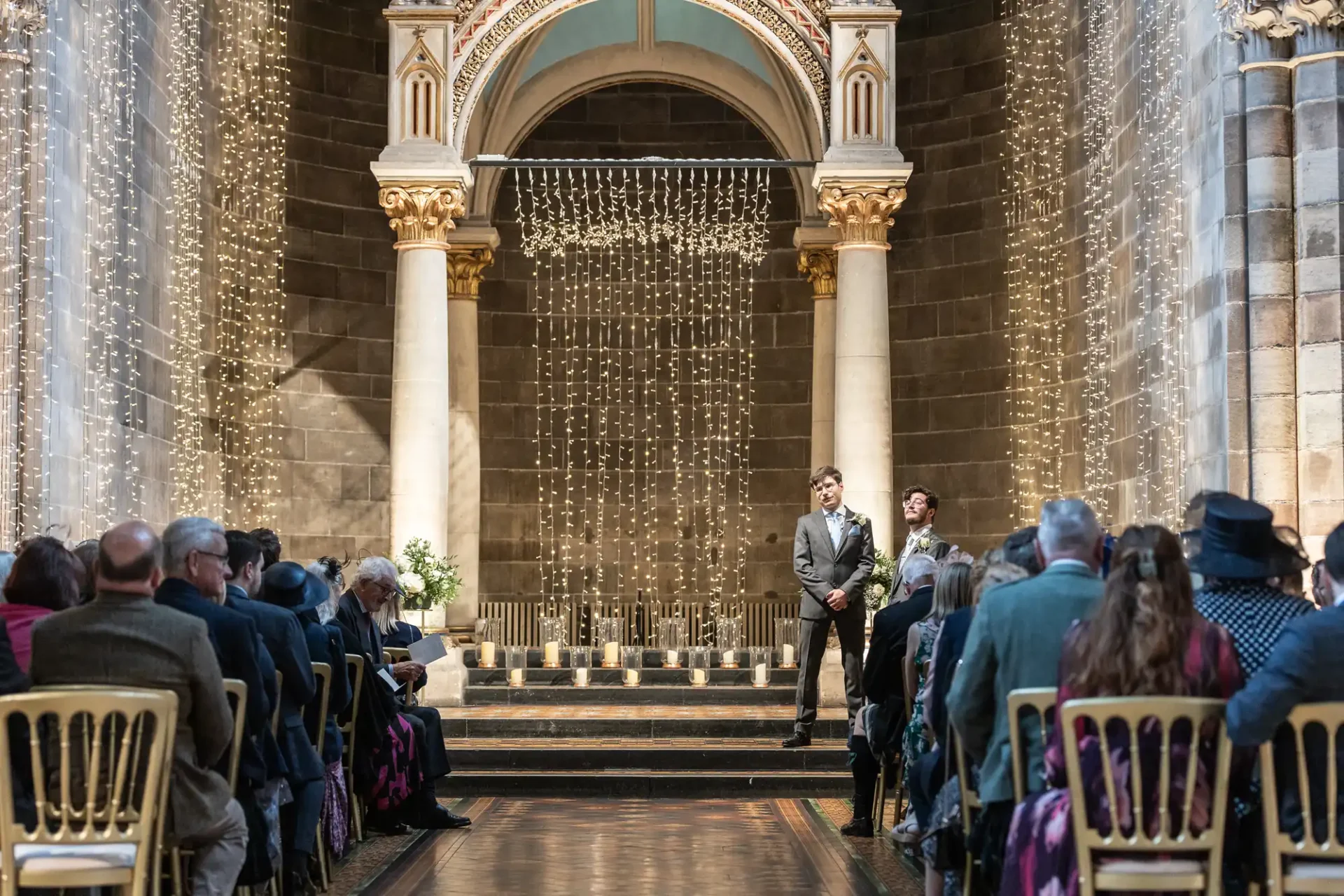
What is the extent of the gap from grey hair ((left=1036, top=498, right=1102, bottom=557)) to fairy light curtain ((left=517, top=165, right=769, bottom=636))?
1329 cm

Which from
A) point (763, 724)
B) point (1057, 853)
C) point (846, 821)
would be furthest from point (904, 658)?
point (763, 724)

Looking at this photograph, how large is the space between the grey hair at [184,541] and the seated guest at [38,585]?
1.00 feet

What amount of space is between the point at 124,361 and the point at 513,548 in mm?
6209

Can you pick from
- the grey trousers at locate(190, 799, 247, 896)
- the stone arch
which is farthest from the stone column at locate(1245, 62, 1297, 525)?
the grey trousers at locate(190, 799, 247, 896)

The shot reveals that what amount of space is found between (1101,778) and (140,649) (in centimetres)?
249

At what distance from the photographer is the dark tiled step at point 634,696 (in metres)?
13.2

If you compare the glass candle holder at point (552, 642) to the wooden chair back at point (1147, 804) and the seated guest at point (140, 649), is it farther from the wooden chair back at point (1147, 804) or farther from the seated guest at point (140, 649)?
the wooden chair back at point (1147, 804)

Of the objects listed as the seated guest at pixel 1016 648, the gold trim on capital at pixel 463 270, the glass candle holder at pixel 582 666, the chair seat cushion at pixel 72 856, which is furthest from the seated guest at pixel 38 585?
the gold trim on capital at pixel 463 270

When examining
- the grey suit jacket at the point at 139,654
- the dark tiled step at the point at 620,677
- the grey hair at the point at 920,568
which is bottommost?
the dark tiled step at the point at 620,677

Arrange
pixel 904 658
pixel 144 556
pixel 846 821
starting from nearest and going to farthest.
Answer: pixel 144 556
pixel 904 658
pixel 846 821

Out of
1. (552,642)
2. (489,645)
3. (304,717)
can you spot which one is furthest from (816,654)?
(304,717)

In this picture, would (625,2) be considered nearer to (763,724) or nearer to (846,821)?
(763,724)

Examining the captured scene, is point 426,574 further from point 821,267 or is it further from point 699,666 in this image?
point 821,267

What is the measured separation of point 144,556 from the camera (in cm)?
475
